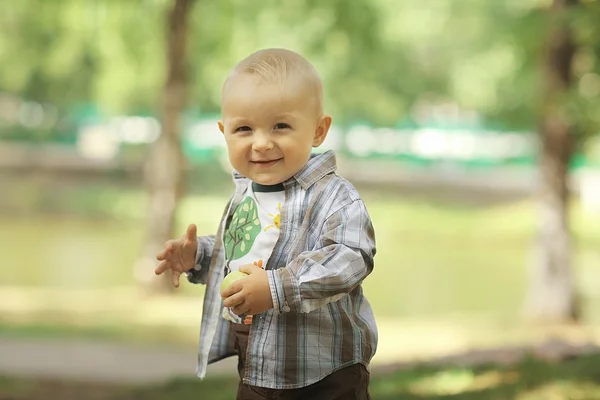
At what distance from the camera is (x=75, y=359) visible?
8.22m

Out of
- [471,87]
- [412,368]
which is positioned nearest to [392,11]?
[471,87]

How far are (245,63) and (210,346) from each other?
2.48ft

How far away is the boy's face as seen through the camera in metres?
2.22

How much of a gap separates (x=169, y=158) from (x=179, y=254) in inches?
380

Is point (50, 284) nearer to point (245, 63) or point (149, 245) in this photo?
point (149, 245)

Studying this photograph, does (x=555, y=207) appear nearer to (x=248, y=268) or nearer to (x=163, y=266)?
(x=163, y=266)

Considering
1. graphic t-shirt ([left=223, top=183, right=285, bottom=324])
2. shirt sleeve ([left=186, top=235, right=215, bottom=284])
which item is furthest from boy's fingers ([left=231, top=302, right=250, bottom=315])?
shirt sleeve ([left=186, top=235, right=215, bottom=284])

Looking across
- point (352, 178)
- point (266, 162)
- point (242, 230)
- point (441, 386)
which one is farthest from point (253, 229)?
point (352, 178)

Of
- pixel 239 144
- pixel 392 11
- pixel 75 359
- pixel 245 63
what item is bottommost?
pixel 75 359

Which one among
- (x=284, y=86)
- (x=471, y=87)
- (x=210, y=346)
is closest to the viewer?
(x=284, y=86)

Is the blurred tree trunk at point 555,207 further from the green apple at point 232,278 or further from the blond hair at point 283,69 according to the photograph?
the green apple at point 232,278

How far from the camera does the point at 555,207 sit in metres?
11.3

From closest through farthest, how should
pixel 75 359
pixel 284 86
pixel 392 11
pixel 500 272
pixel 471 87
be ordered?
pixel 284 86
pixel 75 359
pixel 500 272
pixel 392 11
pixel 471 87

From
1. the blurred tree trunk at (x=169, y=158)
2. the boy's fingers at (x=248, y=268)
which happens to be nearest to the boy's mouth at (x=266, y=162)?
the boy's fingers at (x=248, y=268)
